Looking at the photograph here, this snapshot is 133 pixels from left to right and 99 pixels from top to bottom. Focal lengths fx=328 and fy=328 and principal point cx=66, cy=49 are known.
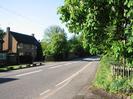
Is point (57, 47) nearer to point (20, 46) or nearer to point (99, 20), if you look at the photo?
point (20, 46)

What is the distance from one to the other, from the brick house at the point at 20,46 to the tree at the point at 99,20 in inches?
2077

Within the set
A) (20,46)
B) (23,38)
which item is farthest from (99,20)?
(23,38)

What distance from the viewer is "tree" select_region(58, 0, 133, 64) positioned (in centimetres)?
1238

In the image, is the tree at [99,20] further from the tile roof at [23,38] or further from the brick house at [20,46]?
the tile roof at [23,38]

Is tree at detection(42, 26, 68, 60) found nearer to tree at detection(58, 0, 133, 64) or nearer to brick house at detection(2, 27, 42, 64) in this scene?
brick house at detection(2, 27, 42, 64)

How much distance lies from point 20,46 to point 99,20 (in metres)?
69.8

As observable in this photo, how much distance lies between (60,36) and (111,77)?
73243mm

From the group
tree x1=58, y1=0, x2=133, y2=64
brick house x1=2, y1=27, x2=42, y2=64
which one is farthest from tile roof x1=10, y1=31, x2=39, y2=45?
tree x1=58, y1=0, x2=133, y2=64

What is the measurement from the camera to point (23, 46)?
275ft

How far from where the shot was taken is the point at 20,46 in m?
81.8

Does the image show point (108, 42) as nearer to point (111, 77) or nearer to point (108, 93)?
point (108, 93)

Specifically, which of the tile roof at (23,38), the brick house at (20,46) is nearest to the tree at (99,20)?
the brick house at (20,46)

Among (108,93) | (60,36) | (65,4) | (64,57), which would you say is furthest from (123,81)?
(64,57)

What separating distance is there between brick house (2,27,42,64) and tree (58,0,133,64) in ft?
173
